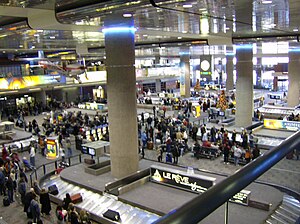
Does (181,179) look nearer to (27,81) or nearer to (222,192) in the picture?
(222,192)

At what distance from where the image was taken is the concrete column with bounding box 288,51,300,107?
34469 millimetres

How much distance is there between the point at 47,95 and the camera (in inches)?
1927

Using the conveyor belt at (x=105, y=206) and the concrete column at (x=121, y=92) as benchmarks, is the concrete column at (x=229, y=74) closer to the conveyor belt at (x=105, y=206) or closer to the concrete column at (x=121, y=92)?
the concrete column at (x=121, y=92)

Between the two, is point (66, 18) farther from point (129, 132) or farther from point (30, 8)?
point (129, 132)

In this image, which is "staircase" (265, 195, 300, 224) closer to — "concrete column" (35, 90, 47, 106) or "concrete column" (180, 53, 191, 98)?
"concrete column" (180, 53, 191, 98)

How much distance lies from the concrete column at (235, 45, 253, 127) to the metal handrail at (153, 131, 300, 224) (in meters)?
24.0

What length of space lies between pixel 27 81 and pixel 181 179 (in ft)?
104

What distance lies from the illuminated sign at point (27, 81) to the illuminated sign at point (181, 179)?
28.5 metres

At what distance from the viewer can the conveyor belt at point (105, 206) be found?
1105cm

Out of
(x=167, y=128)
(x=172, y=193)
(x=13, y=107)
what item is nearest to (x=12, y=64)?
(x=13, y=107)

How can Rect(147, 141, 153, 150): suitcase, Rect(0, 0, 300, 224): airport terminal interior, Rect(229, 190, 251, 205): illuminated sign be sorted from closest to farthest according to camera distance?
1. Rect(229, 190, 251, 205): illuminated sign
2. Rect(0, 0, 300, 224): airport terminal interior
3. Rect(147, 141, 153, 150): suitcase

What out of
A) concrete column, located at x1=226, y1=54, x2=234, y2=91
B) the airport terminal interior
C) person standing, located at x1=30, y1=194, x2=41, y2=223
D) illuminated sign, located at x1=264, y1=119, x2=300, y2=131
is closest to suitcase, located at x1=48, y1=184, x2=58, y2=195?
the airport terminal interior

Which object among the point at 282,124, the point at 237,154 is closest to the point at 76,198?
the point at 237,154

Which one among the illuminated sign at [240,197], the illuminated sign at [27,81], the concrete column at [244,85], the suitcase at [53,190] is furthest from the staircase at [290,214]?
the illuminated sign at [27,81]
